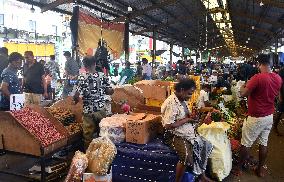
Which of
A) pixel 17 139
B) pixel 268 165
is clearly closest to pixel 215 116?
pixel 268 165

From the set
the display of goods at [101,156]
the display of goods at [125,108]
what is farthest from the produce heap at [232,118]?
the display of goods at [101,156]

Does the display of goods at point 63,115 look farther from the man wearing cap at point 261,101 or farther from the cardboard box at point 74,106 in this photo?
the man wearing cap at point 261,101

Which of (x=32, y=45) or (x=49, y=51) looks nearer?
(x=32, y=45)

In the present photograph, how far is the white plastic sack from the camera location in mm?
4887

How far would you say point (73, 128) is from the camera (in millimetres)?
5426

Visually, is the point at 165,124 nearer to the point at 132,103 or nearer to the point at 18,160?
the point at 132,103

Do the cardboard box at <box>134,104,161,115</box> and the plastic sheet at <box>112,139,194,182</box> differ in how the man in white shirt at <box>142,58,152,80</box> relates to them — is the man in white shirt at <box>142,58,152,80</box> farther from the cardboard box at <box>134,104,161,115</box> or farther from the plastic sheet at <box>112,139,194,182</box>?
the plastic sheet at <box>112,139,194,182</box>

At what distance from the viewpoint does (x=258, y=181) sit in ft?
16.4

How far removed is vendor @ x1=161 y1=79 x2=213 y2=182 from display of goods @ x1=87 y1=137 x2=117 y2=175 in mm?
807

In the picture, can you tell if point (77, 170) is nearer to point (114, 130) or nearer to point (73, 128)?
point (114, 130)

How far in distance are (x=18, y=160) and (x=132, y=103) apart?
99.8 inches

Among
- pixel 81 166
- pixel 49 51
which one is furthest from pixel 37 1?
pixel 49 51

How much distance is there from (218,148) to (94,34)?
169 inches

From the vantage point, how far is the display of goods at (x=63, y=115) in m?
5.45
